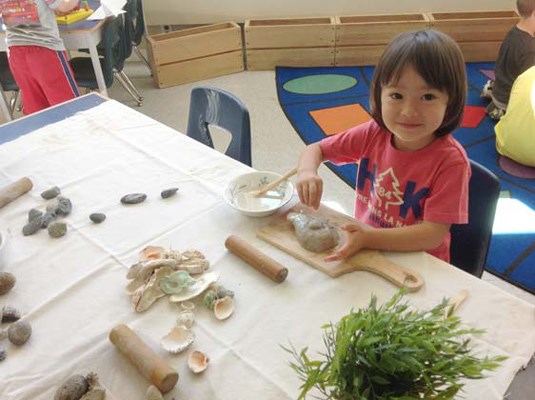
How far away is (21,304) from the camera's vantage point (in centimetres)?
81

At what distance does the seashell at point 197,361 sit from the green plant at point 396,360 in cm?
22

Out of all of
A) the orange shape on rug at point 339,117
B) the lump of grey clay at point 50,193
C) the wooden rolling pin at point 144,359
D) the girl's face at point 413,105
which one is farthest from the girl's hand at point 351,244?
the orange shape on rug at point 339,117

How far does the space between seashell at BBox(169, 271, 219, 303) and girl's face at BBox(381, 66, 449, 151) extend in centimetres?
47

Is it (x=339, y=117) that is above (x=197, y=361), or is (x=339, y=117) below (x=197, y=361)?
below

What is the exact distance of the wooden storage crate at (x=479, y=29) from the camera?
10.1ft

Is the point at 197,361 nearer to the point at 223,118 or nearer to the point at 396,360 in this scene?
the point at 396,360

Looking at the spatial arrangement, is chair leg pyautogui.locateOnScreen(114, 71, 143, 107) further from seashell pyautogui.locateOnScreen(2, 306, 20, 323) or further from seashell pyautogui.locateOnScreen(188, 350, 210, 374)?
seashell pyautogui.locateOnScreen(188, 350, 210, 374)

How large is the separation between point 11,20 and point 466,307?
2.17 metres

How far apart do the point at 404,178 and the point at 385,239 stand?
0.68ft

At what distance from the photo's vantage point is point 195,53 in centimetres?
316

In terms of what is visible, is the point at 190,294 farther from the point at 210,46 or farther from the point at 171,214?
the point at 210,46

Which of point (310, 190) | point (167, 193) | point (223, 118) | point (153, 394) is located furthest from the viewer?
point (223, 118)

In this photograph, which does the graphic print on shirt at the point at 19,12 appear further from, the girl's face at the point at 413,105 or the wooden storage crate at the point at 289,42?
the girl's face at the point at 413,105

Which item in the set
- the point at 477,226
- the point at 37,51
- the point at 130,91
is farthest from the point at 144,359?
the point at 130,91
